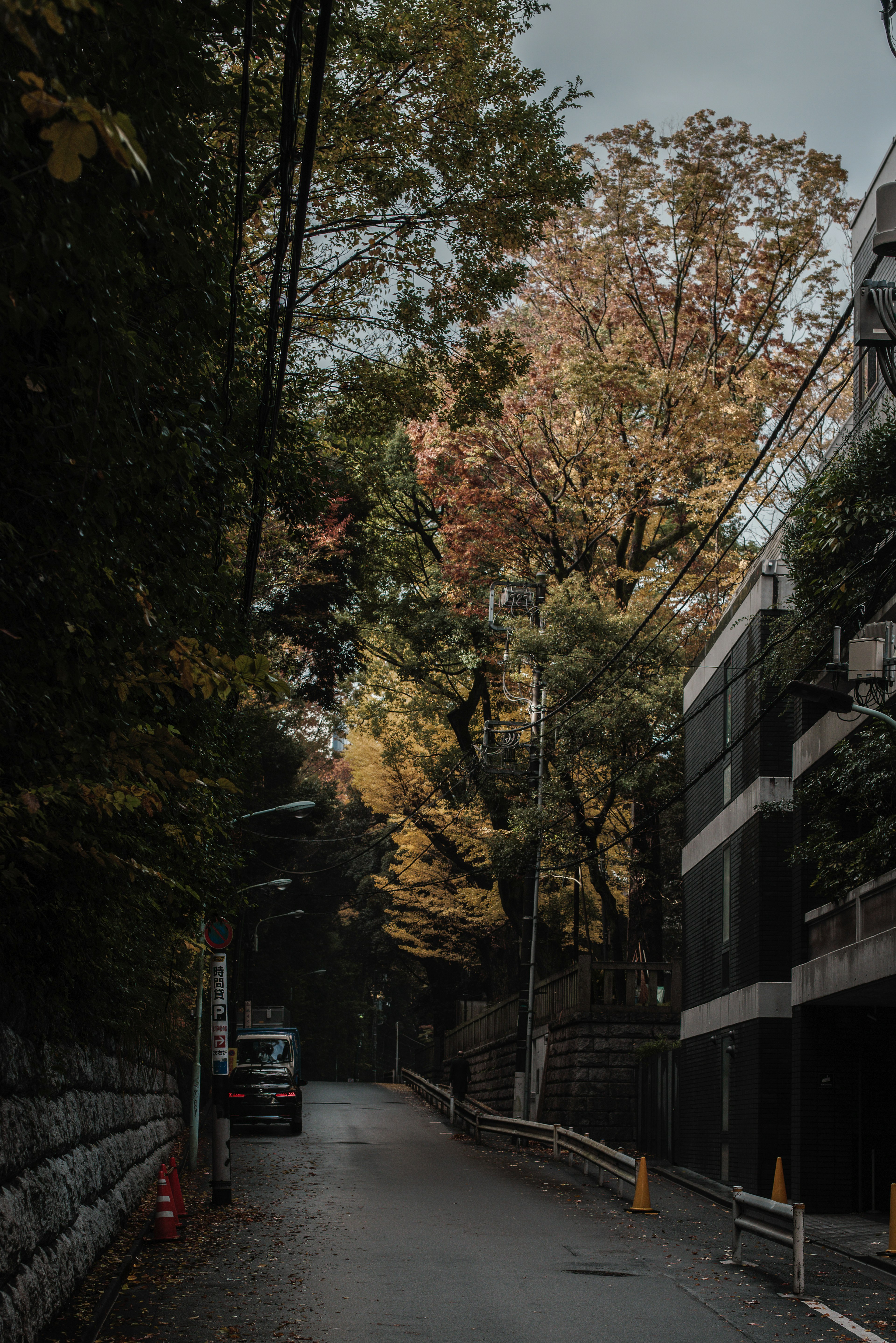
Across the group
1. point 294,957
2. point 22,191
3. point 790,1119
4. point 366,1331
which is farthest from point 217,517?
point 294,957

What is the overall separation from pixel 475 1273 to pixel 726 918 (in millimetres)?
12610

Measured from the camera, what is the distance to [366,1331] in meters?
9.58

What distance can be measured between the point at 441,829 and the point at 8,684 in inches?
1571

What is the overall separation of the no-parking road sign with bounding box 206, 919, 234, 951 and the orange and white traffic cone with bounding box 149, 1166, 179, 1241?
4.30m

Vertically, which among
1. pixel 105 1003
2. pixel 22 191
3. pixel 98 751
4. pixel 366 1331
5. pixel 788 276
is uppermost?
pixel 788 276

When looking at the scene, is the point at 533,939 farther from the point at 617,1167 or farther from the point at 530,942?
the point at 617,1167

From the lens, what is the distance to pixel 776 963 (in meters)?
21.4

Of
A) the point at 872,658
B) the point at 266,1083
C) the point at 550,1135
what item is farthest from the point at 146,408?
the point at 266,1083

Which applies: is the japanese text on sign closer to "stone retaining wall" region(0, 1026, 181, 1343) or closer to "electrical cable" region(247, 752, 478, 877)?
"stone retaining wall" region(0, 1026, 181, 1343)

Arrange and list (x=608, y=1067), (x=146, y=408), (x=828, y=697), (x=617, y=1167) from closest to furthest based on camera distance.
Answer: (x=146, y=408) → (x=828, y=697) → (x=617, y=1167) → (x=608, y=1067)

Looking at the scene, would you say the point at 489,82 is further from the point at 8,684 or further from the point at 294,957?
the point at 294,957

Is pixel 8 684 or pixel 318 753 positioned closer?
pixel 8 684

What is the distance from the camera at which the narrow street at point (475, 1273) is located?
997cm

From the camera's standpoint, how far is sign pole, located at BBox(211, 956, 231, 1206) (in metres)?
17.4
